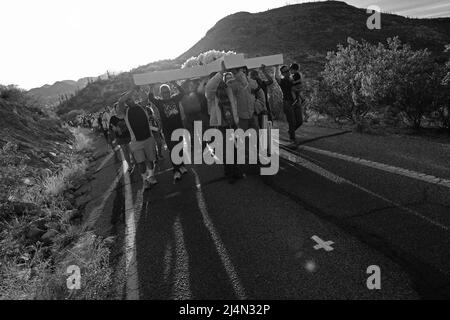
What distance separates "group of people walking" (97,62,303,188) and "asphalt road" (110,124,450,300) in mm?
1523

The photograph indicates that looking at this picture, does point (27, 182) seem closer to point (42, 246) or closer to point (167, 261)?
point (42, 246)

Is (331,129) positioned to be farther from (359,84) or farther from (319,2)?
(319,2)

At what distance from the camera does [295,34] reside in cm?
7419

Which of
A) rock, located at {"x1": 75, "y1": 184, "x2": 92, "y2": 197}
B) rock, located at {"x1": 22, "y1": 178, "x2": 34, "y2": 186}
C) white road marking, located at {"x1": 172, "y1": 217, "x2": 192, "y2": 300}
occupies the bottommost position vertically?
rock, located at {"x1": 75, "y1": 184, "x2": 92, "y2": 197}

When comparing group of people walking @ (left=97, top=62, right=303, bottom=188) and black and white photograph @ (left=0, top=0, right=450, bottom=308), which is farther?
group of people walking @ (left=97, top=62, right=303, bottom=188)

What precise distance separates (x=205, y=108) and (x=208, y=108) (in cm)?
158

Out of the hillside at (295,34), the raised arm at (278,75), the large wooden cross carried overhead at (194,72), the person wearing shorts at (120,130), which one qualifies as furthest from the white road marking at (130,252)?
the hillside at (295,34)

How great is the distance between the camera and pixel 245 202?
6.47 m

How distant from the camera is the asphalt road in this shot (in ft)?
12.4

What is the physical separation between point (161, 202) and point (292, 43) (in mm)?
67049

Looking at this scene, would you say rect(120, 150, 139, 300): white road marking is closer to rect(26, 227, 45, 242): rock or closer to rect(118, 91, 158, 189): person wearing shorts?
rect(118, 91, 158, 189): person wearing shorts

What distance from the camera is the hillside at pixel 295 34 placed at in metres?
64.2

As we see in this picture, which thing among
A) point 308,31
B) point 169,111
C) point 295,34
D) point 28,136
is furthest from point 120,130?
point 308,31

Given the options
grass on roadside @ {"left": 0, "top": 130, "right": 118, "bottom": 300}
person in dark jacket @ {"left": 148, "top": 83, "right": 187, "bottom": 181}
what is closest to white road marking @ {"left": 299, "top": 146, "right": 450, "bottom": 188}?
person in dark jacket @ {"left": 148, "top": 83, "right": 187, "bottom": 181}
